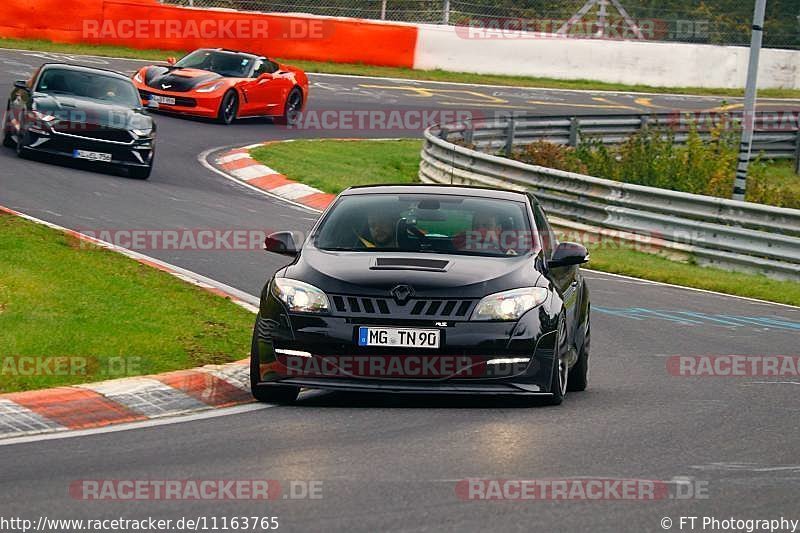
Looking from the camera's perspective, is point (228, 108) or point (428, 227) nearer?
point (428, 227)

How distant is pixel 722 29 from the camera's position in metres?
43.5

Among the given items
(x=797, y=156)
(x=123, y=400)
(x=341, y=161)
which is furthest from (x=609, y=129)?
(x=123, y=400)

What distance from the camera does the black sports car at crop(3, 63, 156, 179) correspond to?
21281 millimetres

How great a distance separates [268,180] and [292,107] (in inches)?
284

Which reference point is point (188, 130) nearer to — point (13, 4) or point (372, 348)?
point (13, 4)

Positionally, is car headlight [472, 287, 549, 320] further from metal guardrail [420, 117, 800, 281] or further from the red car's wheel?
the red car's wheel

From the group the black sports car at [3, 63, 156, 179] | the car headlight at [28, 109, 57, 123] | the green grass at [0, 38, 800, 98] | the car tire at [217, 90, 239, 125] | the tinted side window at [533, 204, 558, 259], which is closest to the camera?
the tinted side window at [533, 204, 558, 259]

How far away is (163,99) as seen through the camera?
28875 mm

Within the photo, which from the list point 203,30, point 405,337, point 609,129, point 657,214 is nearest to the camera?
point 405,337

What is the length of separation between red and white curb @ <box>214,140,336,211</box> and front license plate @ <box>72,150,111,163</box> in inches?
112

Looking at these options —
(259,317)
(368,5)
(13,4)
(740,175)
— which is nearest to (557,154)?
(740,175)

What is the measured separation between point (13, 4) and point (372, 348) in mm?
30848

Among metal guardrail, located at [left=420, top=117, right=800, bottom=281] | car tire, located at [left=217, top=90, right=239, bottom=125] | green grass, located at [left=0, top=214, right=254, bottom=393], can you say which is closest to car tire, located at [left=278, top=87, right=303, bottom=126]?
car tire, located at [left=217, top=90, right=239, bottom=125]

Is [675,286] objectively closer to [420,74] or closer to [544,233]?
[544,233]
